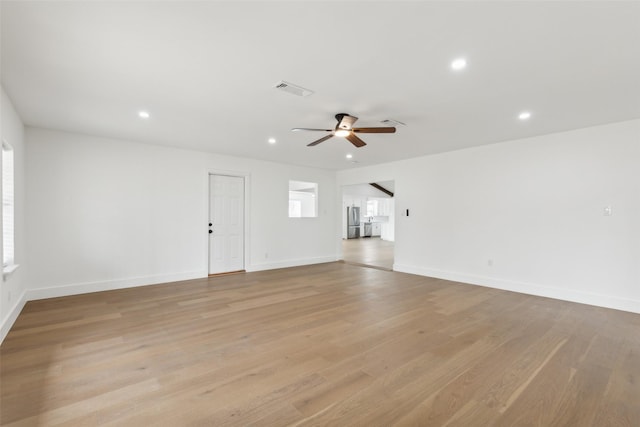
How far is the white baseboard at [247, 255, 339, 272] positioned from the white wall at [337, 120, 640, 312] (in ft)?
7.30

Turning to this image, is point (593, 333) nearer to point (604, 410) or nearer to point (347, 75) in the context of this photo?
point (604, 410)

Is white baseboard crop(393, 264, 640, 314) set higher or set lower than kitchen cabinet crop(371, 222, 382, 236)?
lower

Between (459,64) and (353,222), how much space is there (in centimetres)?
1214

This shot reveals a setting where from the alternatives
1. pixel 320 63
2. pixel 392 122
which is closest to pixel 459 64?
pixel 320 63

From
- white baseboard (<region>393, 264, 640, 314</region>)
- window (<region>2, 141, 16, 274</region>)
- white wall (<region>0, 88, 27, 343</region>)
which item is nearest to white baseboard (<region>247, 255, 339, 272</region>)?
white baseboard (<region>393, 264, 640, 314</region>)

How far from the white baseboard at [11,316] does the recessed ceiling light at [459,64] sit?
4.88m

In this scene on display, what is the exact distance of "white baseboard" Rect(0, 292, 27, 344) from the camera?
2.81 m

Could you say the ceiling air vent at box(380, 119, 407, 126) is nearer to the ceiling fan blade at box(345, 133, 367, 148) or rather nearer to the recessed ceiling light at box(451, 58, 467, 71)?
the ceiling fan blade at box(345, 133, 367, 148)

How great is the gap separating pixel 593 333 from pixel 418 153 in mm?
3815

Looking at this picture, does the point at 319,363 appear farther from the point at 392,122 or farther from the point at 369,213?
the point at 369,213

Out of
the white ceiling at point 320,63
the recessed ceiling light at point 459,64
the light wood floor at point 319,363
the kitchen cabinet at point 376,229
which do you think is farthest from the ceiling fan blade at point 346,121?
the kitchen cabinet at point 376,229

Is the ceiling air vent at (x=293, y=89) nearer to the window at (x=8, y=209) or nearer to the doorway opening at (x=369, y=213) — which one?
the window at (x=8, y=209)

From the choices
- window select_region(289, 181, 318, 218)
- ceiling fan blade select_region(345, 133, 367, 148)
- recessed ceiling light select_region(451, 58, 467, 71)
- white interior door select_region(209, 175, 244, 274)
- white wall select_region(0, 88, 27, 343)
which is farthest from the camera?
window select_region(289, 181, 318, 218)

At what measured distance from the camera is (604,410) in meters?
1.82
